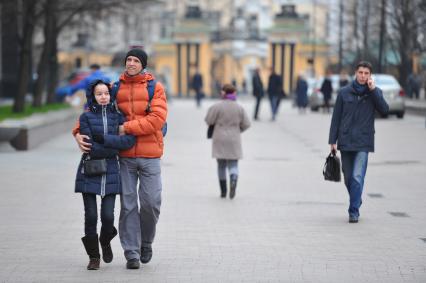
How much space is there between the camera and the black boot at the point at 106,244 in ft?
30.1

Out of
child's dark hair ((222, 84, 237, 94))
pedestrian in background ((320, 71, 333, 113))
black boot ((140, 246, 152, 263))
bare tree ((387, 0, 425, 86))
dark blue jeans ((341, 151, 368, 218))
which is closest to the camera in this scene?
black boot ((140, 246, 152, 263))

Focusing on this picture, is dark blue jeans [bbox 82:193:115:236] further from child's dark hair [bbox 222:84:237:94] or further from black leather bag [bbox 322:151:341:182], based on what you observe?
child's dark hair [bbox 222:84:237:94]

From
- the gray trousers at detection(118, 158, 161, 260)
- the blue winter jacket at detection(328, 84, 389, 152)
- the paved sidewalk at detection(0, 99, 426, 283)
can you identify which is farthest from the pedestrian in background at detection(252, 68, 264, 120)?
the gray trousers at detection(118, 158, 161, 260)

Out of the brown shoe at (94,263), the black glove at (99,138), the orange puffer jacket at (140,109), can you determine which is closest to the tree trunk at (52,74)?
the brown shoe at (94,263)

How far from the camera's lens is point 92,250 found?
9.12 meters

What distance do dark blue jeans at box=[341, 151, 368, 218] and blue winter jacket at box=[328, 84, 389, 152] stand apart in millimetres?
122

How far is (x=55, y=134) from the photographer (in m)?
27.1

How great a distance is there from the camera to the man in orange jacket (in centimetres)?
893

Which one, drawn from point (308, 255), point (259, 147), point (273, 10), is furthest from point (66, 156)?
point (273, 10)

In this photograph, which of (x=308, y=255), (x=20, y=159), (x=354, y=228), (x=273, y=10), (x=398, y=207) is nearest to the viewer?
(x=308, y=255)

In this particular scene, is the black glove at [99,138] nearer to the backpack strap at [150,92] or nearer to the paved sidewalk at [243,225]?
the backpack strap at [150,92]

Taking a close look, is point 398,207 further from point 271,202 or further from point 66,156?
point 66,156

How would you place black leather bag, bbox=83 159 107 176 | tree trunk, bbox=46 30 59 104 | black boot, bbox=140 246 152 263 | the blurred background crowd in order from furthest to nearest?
the blurred background crowd → tree trunk, bbox=46 30 59 104 → black boot, bbox=140 246 152 263 → black leather bag, bbox=83 159 107 176

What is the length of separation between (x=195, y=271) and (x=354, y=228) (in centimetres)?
310
